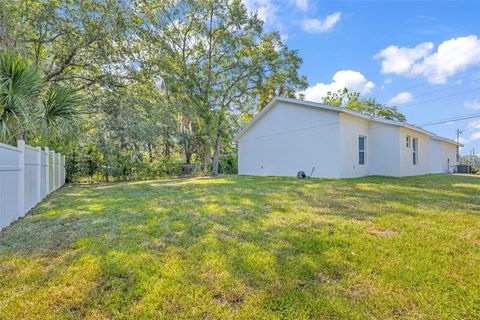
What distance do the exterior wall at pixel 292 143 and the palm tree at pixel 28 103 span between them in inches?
376

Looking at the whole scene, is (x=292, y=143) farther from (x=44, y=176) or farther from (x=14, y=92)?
(x=14, y=92)

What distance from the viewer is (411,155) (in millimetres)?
13352

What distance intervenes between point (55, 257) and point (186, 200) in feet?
11.9

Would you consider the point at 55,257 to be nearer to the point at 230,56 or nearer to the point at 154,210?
the point at 154,210

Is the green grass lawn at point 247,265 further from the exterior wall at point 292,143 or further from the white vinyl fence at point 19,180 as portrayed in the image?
the exterior wall at point 292,143

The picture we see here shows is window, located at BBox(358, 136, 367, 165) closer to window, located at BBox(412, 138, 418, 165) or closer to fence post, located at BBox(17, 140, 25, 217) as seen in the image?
Result: window, located at BBox(412, 138, 418, 165)

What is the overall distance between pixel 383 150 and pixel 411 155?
2.07 meters

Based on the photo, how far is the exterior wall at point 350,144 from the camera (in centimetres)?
1134

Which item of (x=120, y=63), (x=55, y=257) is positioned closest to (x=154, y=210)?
(x=55, y=257)

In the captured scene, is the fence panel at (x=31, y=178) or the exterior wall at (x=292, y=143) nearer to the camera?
the fence panel at (x=31, y=178)

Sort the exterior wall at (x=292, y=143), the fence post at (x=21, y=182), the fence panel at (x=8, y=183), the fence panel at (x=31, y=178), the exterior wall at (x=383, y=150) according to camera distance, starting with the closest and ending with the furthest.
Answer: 1. the fence panel at (x=8, y=183)
2. the fence post at (x=21, y=182)
3. the fence panel at (x=31, y=178)
4. the exterior wall at (x=292, y=143)
5. the exterior wall at (x=383, y=150)

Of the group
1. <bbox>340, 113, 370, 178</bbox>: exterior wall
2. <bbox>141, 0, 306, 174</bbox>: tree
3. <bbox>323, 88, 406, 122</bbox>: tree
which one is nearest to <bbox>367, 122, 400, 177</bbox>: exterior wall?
<bbox>340, 113, 370, 178</bbox>: exterior wall

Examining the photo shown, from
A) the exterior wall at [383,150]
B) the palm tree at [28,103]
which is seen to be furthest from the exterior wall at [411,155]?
the palm tree at [28,103]

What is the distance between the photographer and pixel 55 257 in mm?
3076
